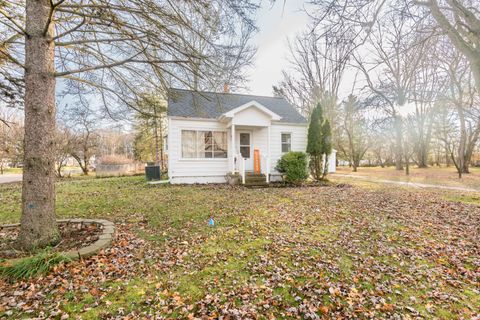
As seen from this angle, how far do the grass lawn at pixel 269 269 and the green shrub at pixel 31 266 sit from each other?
12 centimetres

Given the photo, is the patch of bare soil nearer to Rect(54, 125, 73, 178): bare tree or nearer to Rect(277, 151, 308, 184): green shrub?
Rect(277, 151, 308, 184): green shrub

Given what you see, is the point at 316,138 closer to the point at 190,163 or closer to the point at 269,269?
the point at 190,163

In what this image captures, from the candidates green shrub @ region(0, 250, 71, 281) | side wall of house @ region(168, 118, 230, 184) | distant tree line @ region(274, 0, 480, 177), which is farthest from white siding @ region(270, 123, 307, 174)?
green shrub @ region(0, 250, 71, 281)

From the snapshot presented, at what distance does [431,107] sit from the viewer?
20.0 meters

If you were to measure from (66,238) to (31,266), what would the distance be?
1.01 m

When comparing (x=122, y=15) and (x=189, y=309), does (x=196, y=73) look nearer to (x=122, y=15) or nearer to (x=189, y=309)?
(x=122, y=15)

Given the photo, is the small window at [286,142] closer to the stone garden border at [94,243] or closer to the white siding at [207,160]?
the white siding at [207,160]

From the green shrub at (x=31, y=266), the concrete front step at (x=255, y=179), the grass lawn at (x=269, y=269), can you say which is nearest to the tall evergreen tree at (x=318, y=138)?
the concrete front step at (x=255, y=179)

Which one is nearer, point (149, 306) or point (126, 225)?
point (149, 306)

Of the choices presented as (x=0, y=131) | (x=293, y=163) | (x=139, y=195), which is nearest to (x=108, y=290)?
(x=139, y=195)

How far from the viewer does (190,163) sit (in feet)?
35.8

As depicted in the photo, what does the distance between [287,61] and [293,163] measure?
15.6m

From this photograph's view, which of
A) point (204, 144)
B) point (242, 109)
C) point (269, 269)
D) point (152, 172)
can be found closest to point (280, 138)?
point (242, 109)

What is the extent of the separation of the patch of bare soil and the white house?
6343mm
